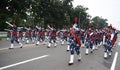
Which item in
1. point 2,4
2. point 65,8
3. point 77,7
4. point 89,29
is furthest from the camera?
point 77,7

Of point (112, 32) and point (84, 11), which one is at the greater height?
point (84, 11)

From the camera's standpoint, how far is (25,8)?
5556cm

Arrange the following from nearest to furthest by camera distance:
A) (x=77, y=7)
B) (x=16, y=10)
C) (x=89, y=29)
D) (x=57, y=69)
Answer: (x=57, y=69) < (x=89, y=29) < (x=16, y=10) < (x=77, y=7)

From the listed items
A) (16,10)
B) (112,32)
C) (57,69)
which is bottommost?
(57,69)

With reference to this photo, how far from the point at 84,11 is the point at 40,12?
3725cm

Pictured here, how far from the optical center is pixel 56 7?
67.5 m

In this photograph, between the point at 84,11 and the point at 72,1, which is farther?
the point at 84,11

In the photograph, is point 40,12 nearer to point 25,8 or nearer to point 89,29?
point 25,8

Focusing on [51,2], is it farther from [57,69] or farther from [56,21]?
[57,69]

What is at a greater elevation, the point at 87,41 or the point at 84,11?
the point at 84,11

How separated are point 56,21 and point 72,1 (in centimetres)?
1233

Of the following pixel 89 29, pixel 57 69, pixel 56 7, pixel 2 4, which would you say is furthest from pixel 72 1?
pixel 57 69

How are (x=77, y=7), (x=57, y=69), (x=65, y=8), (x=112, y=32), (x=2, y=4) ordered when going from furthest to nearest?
(x=77, y=7), (x=65, y=8), (x=2, y=4), (x=112, y=32), (x=57, y=69)

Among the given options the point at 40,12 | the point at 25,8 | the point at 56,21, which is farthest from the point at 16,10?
the point at 56,21
